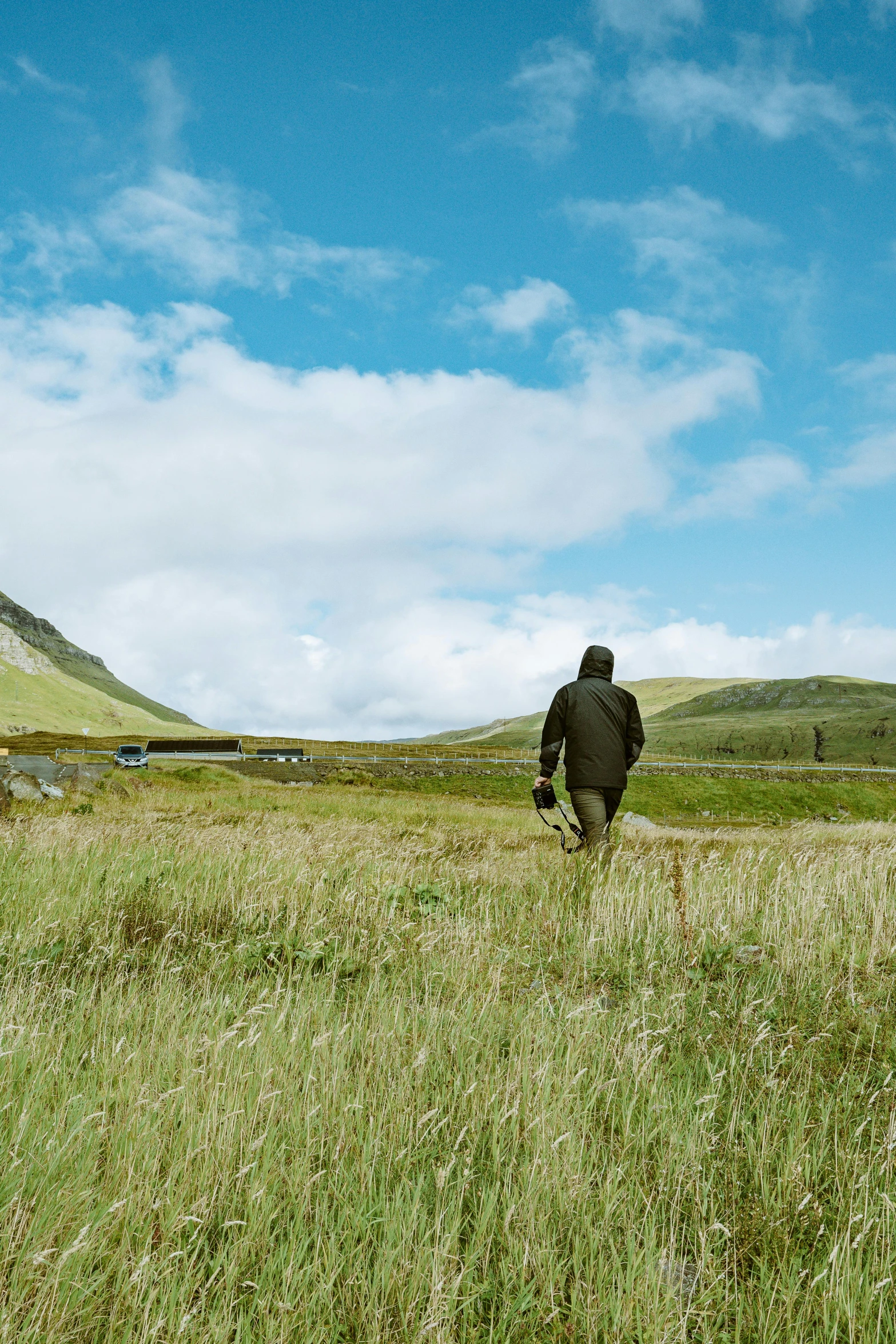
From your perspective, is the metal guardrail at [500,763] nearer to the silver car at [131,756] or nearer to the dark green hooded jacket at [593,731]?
the silver car at [131,756]

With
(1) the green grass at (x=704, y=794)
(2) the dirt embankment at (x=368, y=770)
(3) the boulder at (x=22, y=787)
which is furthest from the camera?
Answer: (2) the dirt embankment at (x=368, y=770)

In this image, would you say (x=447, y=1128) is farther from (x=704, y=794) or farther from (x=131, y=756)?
(x=131, y=756)

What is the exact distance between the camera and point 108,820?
1606 centimetres

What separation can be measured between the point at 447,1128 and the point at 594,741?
646cm

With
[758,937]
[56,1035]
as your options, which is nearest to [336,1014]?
[56,1035]

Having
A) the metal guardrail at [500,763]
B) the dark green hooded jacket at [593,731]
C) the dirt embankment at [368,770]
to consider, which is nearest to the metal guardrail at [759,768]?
the metal guardrail at [500,763]

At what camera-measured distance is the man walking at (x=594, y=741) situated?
909 cm

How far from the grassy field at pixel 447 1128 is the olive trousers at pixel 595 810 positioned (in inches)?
111

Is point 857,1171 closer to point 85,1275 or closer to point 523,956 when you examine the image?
point 85,1275

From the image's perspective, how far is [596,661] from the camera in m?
9.38

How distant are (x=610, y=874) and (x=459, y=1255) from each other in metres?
5.66

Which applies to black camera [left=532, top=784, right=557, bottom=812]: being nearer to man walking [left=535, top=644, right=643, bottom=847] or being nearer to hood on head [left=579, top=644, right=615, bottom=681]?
man walking [left=535, top=644, right=643, bottom=847]

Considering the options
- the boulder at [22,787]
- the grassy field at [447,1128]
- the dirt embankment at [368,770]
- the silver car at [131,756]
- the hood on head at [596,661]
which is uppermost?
the hood on head at [596,661]

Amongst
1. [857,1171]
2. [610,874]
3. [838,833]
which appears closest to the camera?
[857,1171]
